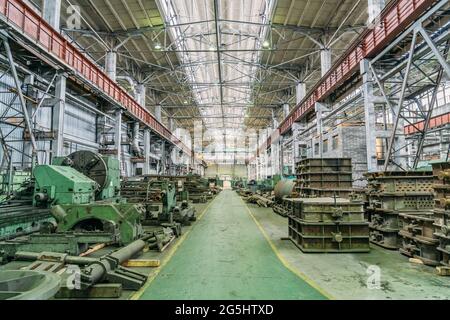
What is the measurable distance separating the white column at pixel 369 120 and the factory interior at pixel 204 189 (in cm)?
5

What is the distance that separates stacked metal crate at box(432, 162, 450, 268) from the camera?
4105 mm

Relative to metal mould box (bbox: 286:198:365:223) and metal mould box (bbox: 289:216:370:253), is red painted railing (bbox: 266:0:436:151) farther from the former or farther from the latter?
metal mould box (bbox: 289:216:370:253)

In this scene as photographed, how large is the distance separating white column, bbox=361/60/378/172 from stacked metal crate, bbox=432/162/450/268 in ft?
16.0

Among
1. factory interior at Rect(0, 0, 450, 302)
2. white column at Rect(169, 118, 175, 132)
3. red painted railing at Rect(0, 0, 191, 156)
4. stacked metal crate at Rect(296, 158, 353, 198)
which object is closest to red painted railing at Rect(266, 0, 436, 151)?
factory interior at Rect(0, 0, 450, 302)

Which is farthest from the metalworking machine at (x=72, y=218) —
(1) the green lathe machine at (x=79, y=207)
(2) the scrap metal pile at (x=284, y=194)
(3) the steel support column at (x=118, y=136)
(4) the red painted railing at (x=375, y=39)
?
(4) the red painted railing at (x=375, y=39)

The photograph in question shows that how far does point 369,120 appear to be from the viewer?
9430 millimetres

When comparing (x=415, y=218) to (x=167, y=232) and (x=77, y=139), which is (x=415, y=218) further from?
(x=77, y=139)

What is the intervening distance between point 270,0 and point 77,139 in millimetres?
12414

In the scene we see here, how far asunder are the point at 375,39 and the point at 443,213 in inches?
286

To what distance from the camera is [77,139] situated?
13398mm

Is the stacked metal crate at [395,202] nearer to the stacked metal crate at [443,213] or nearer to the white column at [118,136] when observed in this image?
the stacked metal crate at [443,213]
